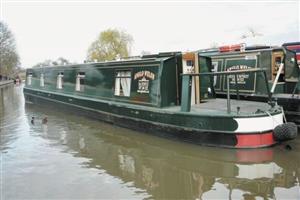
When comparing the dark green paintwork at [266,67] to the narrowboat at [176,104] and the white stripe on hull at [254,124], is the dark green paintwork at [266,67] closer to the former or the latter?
the narrowboat at [176,104]

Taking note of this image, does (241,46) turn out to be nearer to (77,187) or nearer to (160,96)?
(160,96)

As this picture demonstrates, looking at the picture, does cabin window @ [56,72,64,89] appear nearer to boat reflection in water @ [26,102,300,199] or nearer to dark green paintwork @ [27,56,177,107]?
dark green paintwork @ [27,56,177,107]

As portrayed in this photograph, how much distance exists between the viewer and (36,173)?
21.2 feet

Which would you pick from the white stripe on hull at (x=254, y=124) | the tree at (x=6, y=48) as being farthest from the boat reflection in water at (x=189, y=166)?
the tree at (x=6, y=48)

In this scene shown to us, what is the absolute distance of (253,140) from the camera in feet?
23.4

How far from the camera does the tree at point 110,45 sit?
42438 mm

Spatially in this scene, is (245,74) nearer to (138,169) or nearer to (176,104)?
(176,104)

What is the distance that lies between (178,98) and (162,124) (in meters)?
0.90

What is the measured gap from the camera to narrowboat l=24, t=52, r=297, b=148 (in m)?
7.14

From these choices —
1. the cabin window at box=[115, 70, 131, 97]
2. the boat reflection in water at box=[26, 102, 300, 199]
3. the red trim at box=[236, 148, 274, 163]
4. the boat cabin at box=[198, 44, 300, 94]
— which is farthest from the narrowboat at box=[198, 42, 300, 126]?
the cabin window at box=[115, 70, 131, 97]

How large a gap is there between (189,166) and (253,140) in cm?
146

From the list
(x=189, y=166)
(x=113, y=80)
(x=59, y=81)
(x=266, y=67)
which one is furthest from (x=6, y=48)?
(x=189, y=166)

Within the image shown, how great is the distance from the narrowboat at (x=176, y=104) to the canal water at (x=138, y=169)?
0.30 m

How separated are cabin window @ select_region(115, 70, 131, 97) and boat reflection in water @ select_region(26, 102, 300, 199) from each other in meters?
1.43
